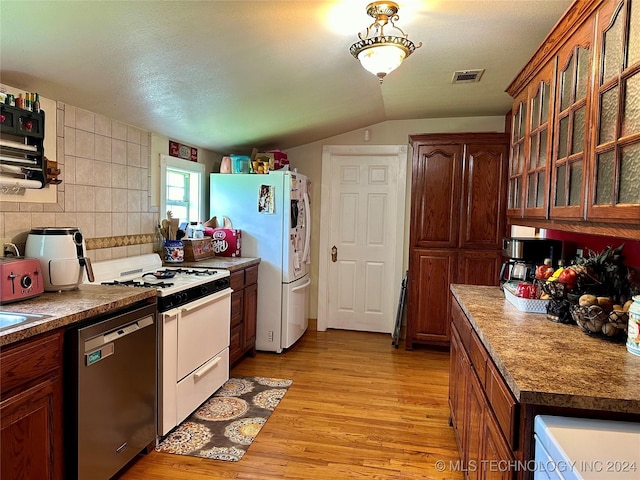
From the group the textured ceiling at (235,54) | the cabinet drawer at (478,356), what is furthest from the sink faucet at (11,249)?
the cabinet drawer at (478,356)

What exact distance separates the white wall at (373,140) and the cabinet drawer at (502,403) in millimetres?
3261

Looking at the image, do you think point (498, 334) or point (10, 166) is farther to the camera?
point (10, 166)

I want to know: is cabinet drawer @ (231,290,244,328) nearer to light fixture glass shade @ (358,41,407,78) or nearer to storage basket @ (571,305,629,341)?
light fixture glass shade @ (358,41,407,78)

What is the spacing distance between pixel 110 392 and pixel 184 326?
2.13 ft

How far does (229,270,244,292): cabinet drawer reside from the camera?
339 centimetres

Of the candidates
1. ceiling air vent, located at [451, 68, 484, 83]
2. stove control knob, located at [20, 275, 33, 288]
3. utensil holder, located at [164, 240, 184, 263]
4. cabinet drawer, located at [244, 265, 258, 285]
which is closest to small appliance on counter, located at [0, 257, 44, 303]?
stove control knob, located at [20, 275, 33, 288]

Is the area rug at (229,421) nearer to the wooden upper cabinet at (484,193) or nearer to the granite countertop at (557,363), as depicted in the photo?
the granite countertop at (557,363)

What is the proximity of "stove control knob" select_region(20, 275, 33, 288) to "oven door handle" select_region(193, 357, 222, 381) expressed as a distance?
3.75 ft

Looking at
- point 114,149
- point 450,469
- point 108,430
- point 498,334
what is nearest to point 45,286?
point 108,430

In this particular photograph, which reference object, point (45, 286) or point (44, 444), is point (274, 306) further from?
point (44, 444)

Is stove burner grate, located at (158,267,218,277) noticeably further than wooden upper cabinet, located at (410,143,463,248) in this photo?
No

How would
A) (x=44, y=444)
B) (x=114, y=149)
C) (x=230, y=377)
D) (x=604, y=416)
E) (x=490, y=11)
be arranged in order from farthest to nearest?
(x=230, y=377), (x=114, y=149), (x=490, y=11), (x=44, y=444), (x=604, y=416)

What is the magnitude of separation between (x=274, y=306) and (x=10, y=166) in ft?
7.94

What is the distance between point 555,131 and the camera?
1.90 m
